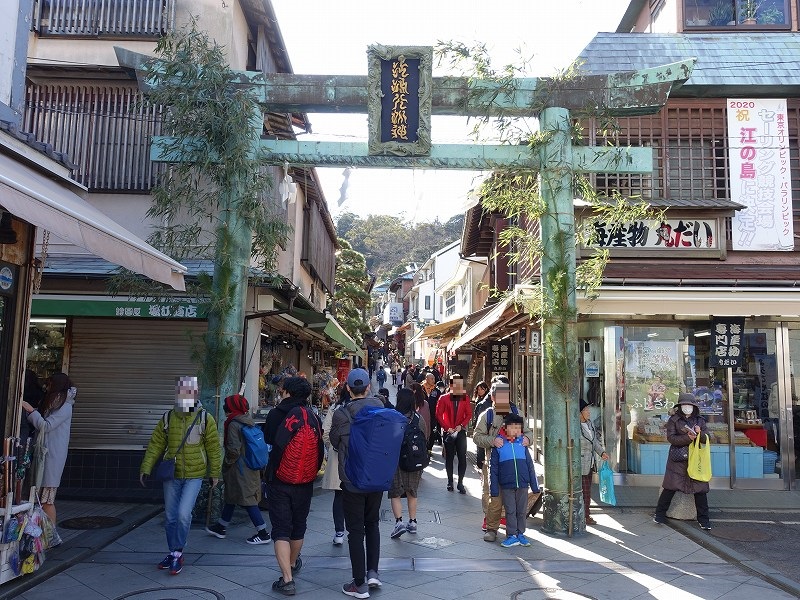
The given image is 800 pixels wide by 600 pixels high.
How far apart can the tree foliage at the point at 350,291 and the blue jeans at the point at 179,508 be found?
22849 mm

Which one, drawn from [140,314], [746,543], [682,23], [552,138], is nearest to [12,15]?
[140,314]

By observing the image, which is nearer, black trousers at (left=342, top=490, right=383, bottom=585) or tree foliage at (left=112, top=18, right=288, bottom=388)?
black trousers at (left=342, top=490, right=383, bottom=585)

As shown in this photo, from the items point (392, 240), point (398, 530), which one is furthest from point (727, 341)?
point (392, 240)

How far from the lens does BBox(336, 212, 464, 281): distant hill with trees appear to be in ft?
264

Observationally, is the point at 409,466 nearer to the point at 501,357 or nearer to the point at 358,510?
the point at 358,510

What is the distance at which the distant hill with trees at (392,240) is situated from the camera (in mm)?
80562

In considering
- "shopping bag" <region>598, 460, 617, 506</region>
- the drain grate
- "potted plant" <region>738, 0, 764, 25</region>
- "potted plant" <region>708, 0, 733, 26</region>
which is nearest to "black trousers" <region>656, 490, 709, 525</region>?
"shopping bag" <region>598, 460, 617, 506</region>

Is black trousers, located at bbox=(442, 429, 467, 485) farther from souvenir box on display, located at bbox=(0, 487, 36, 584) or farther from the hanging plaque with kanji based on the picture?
Result: souvenir box on display, located at bbox=(0, 487, 36, 584)

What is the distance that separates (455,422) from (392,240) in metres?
75.3

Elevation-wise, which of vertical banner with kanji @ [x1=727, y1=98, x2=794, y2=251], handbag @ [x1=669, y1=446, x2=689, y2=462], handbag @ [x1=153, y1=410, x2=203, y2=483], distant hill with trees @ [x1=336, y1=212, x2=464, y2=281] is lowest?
handbag @ [x1=669, y1=446, x2=689, y2=462]

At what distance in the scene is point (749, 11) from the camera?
13.3 m

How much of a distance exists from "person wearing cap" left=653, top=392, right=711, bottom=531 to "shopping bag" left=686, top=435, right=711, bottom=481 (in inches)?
2.8

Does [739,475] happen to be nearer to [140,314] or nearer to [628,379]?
[628,379]

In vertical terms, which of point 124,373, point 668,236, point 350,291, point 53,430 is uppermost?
point 350,291
